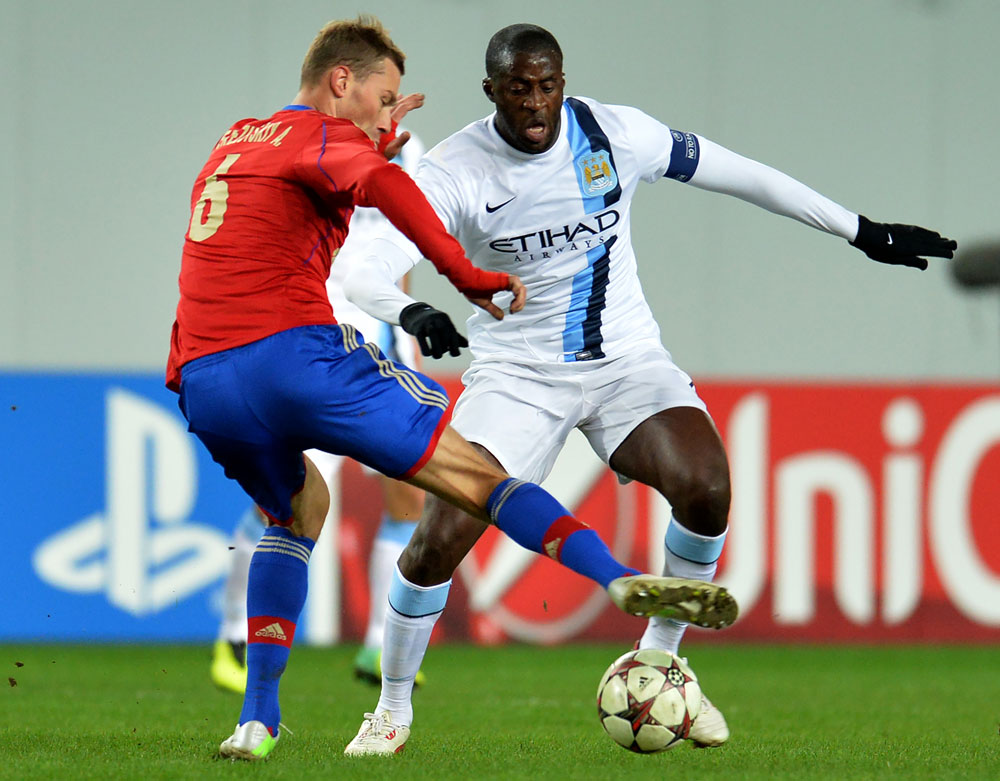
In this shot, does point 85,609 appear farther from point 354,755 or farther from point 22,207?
point 354,755

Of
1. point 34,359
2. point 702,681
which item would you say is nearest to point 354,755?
point 702,681

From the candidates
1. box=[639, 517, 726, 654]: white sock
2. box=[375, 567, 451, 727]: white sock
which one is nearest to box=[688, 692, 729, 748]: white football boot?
box=[639, 517, 726, 654]: white sock

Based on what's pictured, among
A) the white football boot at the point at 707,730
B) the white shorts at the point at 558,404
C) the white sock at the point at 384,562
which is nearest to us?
the white football boot at the point at 707,730

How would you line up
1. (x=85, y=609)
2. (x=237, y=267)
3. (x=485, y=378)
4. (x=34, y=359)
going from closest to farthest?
(x=237, y=267), (x=485, y=378), (x=85, y=609), (x=34, y=359)

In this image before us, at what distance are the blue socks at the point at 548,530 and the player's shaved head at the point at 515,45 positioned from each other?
131 cm

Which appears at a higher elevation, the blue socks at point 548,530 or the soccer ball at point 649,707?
the blue socks at point 548,530

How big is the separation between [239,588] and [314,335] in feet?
8.23

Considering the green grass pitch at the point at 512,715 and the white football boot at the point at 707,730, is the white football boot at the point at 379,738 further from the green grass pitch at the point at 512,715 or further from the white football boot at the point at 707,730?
the white football boot at the point at 707,730

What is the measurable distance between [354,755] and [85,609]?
4.37 meters

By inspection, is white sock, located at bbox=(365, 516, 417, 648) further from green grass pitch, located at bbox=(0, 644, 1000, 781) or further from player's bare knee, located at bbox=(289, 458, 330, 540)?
player's bare knee, located at bbox=(289, 458, 330, 540)

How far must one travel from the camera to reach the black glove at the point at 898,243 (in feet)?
14.5

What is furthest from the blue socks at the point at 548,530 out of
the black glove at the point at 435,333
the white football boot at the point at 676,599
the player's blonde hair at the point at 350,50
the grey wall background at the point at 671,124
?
the grey wall background at the point at 671,124

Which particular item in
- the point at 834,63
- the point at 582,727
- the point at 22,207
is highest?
the point at 834,63

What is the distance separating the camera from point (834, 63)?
10.3 metres
